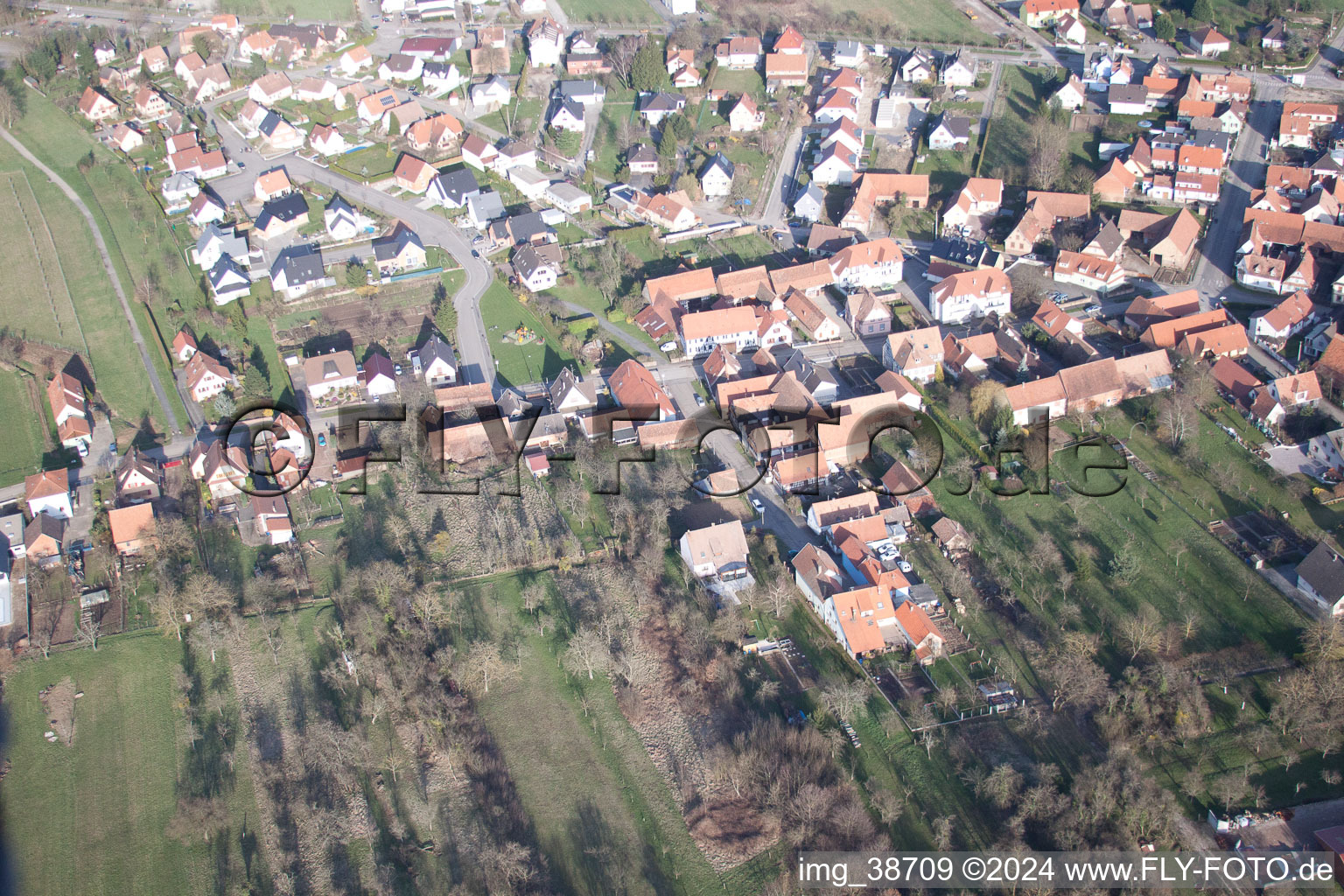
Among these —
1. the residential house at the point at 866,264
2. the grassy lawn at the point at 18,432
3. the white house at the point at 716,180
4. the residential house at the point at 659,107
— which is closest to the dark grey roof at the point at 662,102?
the residential house at the point at 659,107

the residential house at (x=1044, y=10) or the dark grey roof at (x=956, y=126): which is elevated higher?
the residential house at (x=1044, y=10)

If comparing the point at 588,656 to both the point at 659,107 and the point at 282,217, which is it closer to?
the point at 282,217

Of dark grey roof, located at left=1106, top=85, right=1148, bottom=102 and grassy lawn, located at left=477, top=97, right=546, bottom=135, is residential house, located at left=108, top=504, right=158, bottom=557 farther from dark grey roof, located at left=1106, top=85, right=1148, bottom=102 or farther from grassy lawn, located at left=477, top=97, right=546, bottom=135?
dark grey roof, located at left=1106, top=85, right=1148, bottom=102

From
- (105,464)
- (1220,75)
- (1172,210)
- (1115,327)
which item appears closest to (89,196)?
(105,464)

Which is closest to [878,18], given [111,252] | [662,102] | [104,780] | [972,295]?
[662,102]

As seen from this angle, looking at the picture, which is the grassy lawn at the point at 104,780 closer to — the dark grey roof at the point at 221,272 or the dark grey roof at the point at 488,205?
the dark grey roof at the point at 221,272

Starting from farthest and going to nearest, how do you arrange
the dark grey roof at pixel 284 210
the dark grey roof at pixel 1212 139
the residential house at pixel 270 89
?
1. the residential house at pixel 270 89
2. the dark grey roof at pixel 1212 139
3. the dark grey roof at pixel 284 210
